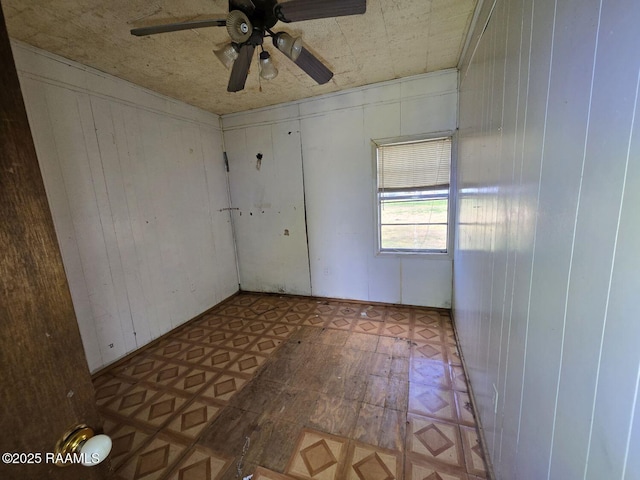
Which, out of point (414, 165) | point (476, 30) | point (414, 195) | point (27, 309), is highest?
point (476, 30)

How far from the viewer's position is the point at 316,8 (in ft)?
4.16

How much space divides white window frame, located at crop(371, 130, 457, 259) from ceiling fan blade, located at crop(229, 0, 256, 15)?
6.32 feet

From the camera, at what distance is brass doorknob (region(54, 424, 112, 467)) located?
50 centimetres

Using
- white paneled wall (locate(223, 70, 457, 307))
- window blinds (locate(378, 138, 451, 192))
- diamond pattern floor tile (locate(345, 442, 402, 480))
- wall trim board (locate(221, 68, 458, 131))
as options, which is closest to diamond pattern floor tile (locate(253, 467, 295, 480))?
diamond pattern floor tile (locate(345, 442, 402, 480))

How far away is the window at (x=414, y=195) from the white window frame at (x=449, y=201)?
0.02 meters

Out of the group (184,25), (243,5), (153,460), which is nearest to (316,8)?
(243,5)

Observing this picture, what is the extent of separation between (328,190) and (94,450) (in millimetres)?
3030

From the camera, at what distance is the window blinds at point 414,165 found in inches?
109

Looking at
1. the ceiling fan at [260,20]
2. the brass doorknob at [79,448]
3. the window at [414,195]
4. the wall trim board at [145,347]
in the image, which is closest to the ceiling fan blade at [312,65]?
the ceiling fan at [260,20]

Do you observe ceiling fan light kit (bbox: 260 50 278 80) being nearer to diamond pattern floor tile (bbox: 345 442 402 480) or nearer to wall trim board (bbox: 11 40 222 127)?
wall trim board (bbox: 11 40 222 127)

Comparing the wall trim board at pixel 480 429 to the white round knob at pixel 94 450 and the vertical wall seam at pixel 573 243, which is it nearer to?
the vertical wall seam at pixel 573 243

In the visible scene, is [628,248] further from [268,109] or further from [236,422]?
[268,109]

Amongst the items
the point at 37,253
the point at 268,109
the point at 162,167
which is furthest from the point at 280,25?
the point at 37,253

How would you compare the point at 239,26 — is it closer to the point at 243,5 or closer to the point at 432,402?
the point at 243,5
